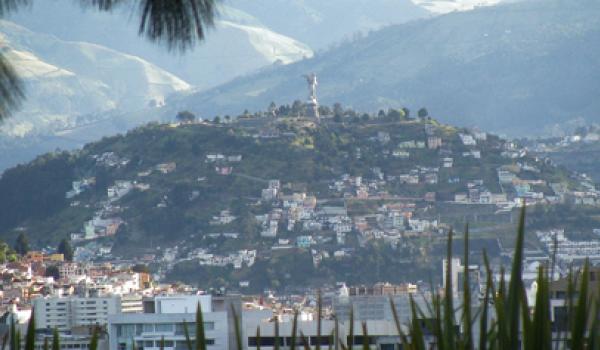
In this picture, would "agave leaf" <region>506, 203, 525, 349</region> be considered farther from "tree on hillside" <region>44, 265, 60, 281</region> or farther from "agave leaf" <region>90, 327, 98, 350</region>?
"tree on hillside" <region>44, 265, 60, 281</region>

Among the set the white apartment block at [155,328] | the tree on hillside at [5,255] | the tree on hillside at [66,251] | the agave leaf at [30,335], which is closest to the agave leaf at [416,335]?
the agave leaf at [30,335]

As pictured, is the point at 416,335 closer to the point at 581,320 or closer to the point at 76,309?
the point at 581,320

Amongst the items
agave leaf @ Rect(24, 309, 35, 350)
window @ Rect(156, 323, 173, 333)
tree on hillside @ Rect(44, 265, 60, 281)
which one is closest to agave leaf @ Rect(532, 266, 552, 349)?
agave leaf @ Rect(24, 309, 35, 350)

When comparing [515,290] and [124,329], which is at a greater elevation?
[515,290]

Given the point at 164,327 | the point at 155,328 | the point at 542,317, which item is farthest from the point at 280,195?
the point at 542,317

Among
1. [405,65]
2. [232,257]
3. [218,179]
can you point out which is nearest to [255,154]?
[218,179]

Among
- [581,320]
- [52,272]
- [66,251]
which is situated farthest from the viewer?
[66,251]
